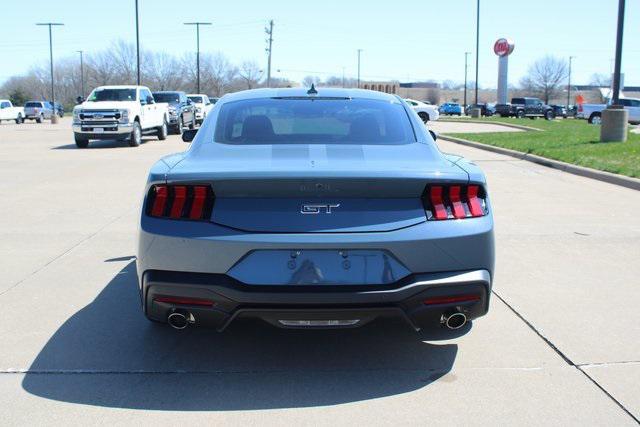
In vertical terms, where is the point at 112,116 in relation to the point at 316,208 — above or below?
above

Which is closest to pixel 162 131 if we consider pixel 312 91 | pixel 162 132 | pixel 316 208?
pixel 162 132

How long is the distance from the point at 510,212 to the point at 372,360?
19.5ft

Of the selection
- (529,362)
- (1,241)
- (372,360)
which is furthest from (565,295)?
(1,241)

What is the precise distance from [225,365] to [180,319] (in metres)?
0.53

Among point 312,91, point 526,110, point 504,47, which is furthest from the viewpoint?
point 504,47

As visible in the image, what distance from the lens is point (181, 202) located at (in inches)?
152

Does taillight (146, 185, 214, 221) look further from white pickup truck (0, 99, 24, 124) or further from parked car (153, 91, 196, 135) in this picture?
white pickup truck (0, 99, 24, 124)

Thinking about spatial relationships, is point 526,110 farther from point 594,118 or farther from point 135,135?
point 135,135

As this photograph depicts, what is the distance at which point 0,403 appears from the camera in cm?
371

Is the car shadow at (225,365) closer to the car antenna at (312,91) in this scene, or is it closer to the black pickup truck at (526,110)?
the car antenna at (312,91)

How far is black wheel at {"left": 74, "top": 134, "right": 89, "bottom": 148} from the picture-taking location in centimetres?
2281

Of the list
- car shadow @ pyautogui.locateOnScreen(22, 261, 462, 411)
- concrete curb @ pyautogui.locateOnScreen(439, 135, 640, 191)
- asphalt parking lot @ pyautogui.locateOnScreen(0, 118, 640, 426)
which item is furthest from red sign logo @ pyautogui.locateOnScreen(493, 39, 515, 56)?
car shadow @ pyautogui.locateOnScreen(22, 261, 462, 411)

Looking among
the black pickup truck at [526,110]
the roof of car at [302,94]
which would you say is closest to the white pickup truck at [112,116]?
the roof of car at [302,94]

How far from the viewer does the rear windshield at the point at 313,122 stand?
15.7 feet
